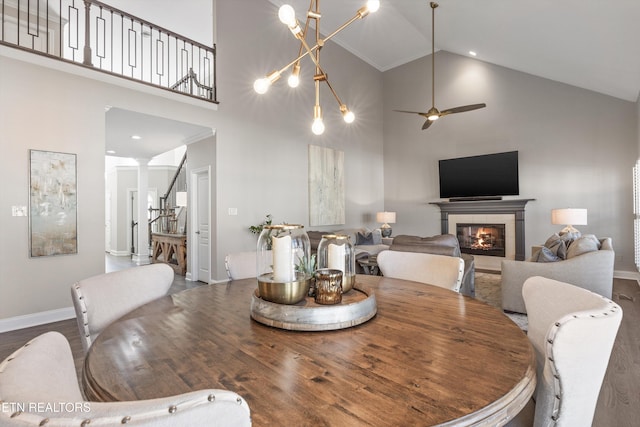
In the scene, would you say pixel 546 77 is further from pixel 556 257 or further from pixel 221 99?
pixel 221 99

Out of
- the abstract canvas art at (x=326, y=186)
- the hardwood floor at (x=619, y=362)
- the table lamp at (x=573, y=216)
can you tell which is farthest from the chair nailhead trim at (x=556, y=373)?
the abstract canvas art at (x=326, y=186)

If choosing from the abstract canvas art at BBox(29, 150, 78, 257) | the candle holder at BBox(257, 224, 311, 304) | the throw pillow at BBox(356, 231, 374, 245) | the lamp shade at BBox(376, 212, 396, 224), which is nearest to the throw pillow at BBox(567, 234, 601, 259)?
the throw pillow at BBox(356, 231, 374, 245)

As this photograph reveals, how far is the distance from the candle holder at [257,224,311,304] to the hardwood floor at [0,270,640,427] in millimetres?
1866

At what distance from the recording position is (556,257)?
3504mm

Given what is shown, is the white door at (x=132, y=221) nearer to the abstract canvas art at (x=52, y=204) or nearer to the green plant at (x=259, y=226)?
the green plant at (x=259, y=226)

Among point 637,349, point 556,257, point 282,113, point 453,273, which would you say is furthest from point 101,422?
point 282,113

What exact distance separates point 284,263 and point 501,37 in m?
5.81

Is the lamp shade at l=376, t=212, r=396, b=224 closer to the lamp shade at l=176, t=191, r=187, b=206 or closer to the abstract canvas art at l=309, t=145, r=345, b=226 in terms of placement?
the abstract canvas art at l=309, t=145, r=345, b=226

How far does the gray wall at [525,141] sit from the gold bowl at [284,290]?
21.6 ft

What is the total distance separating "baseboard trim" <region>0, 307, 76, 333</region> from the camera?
3.20 m

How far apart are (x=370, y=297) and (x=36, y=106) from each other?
13.7 feet

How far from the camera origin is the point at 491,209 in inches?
261

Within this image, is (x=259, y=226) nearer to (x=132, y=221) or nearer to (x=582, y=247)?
(x=582, y=247)

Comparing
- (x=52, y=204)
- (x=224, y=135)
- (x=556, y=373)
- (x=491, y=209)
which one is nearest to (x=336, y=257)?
(x=556, y=373)
